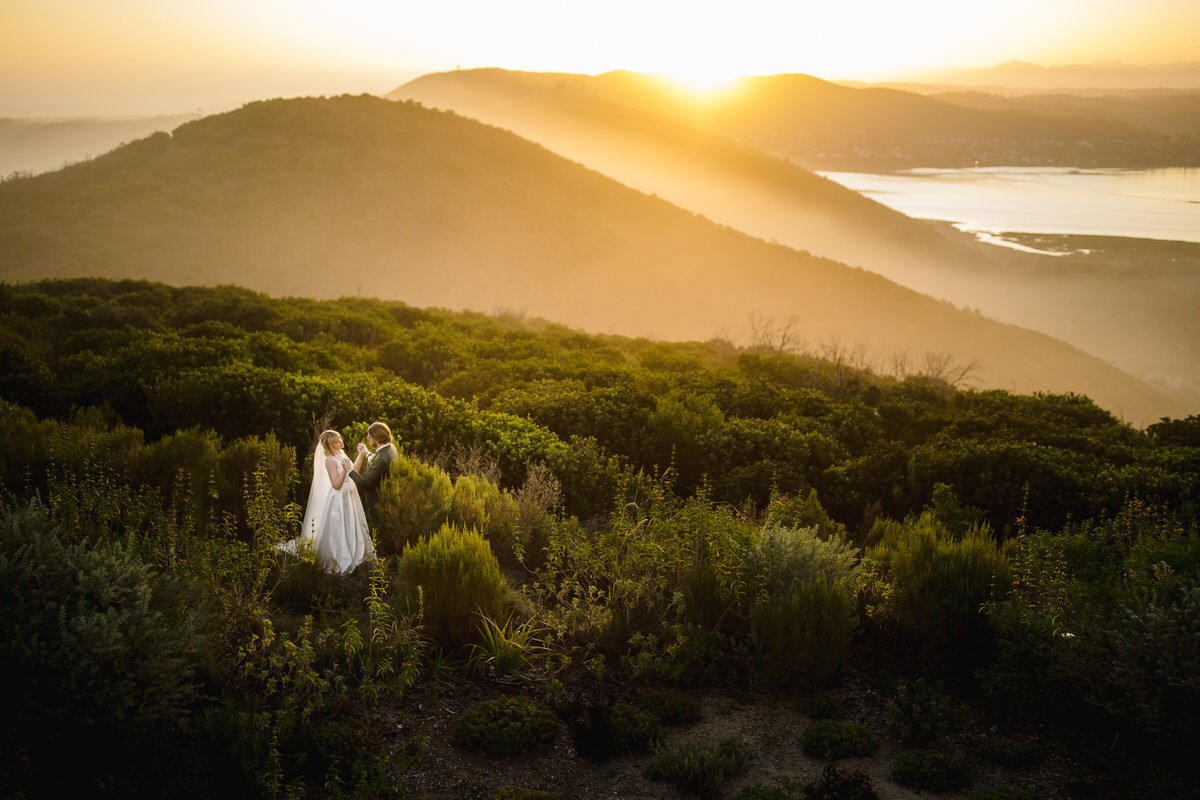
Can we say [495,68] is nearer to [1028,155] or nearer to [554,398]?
[1028,155]

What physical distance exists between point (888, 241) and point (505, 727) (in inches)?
5127

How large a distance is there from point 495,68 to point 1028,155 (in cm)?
10999

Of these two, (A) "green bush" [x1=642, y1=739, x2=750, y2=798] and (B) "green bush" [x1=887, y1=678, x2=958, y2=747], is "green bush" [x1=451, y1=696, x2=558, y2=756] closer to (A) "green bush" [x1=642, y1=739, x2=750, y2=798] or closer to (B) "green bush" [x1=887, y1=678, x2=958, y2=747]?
(A) "green bush" [x1=642, y1=739, x2=750, y2=798]

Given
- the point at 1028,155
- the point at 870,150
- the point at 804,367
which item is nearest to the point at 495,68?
the point at 870,150

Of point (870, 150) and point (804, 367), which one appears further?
point (870, 150)

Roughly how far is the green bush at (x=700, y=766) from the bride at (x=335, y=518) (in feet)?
11.4

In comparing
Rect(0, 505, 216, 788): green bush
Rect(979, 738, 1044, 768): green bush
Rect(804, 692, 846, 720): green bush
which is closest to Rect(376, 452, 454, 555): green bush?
Rect(0, 505, 216, 788): green bush

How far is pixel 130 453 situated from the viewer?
8688 mm

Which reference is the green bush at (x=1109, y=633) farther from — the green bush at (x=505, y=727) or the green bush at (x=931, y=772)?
the green bush at (x=505, y=727)

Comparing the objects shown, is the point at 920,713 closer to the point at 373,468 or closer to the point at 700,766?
the point at 700,766

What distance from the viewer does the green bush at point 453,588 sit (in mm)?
6223

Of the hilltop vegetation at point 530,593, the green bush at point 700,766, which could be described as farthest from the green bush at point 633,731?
the green bush at point 700,766

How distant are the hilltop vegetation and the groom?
0.23m

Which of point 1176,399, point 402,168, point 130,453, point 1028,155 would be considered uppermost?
point 1028,155
